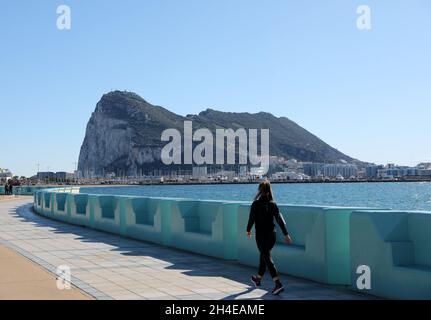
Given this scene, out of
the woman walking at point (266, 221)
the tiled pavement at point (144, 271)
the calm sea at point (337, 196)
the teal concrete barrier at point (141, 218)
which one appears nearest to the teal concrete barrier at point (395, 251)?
the tiled pavement at point (144, 271)

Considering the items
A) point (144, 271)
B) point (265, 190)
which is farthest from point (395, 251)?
point (144, 271)

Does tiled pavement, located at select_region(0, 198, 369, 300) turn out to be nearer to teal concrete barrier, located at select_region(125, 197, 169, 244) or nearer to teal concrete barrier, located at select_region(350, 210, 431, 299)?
teal concrete barrier, located at select_region(125, 197, 169, 244)

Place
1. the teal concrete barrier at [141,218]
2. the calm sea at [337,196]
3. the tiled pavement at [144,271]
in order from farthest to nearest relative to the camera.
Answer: the calm sea at [337,196] < the teal concrete barrier at [141,218] < the tiled pavement at [144,271]

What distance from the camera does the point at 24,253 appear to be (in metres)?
12.6

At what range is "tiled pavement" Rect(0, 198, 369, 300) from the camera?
8.11m

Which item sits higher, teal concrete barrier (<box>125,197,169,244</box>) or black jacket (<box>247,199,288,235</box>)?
black jacket (<box>247,199,288,235</box>)

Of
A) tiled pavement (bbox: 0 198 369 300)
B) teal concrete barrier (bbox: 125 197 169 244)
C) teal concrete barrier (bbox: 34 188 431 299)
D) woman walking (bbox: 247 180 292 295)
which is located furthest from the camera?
teal concrete barrier (bbox: 125 197 169 244)

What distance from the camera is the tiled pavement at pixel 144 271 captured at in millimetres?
8109

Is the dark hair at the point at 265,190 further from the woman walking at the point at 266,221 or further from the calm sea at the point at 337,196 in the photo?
the calm sea at the point at 337,196

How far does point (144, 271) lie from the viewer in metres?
10.1

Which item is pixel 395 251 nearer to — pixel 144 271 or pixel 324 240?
pixel 324 240

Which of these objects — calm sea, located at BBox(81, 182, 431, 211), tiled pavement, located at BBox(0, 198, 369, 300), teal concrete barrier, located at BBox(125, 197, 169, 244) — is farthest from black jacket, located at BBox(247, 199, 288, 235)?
calm sea, located at BBox(81, 182, 431, 211)

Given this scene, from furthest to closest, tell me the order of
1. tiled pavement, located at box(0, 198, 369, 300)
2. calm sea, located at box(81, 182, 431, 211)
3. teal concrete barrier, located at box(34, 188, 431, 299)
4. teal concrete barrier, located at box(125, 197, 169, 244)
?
1. calm sea, located at box(81, 182, 431, 211)
2. teal concrete barrier, located at box(125, 197, 169, 244)
3. tiled pavement, located at box(0, 198, 369, 300)
4. teal concrete barrier, located at box(34, 188, 431, 299)

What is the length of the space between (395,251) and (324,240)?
137cm
